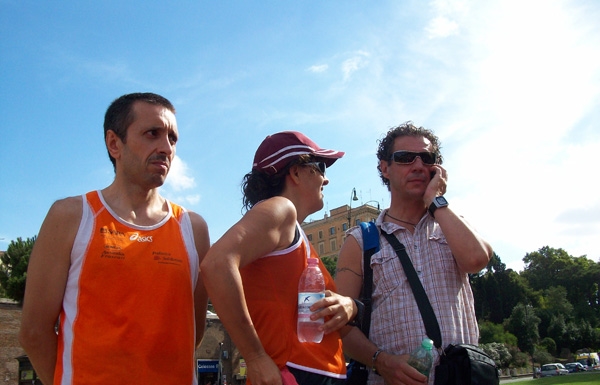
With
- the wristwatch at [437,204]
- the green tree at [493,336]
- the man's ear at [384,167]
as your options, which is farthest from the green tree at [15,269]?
the green tree at [493,336]

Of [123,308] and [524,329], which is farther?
[524,329]

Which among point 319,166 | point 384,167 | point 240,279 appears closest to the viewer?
point 240,279

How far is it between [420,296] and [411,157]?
1127mm

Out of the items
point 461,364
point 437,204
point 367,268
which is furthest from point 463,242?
point 461,364

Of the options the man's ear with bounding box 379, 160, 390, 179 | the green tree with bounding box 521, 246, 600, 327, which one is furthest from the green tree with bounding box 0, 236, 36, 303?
the green tree with bounding box 521, 246, 600, 327

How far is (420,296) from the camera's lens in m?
3.14

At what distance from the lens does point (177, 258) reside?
2588 mm

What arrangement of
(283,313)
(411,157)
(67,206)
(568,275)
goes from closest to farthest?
(283,313) → (67,206) → (411,157) → (568,275)

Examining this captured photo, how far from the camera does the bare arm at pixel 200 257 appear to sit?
2.84 m

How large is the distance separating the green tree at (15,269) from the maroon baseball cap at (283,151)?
97.7 ft

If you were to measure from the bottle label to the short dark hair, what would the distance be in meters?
1.38

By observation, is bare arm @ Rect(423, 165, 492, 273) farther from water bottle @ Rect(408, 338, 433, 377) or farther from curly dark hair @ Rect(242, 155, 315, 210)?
curly dark hair @ Rect(242, 155, 315, 210)

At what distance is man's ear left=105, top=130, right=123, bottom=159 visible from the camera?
9.14 ft

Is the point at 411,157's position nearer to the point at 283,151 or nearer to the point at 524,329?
the point at 283,151
